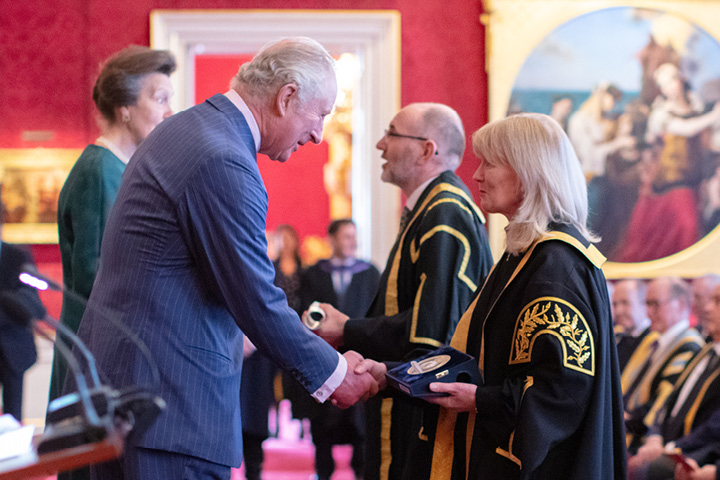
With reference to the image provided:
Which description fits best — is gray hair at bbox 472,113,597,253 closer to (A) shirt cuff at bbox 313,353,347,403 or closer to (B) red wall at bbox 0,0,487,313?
(A) shirt cuff at bbox 313,353,347,403

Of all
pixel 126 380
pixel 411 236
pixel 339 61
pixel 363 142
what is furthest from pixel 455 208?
pixel 339 61

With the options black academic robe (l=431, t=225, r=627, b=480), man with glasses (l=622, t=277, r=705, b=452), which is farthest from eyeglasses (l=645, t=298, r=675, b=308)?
black academic robe (l=431, t=225, r=627, b=480)

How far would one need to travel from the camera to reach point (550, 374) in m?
2.18

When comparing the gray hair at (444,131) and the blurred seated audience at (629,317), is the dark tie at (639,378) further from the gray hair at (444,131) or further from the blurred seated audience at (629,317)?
the gray hair at (444,131)

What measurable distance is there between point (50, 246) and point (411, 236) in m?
4.18

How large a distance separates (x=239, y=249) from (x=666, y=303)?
12.4 feet

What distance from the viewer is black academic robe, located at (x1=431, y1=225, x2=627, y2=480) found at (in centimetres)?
218

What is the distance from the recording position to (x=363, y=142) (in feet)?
21.5

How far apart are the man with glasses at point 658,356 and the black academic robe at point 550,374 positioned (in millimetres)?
2370

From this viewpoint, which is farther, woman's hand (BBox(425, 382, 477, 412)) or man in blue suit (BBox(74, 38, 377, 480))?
woman's hand (BBox(425, 382, 477, 412))

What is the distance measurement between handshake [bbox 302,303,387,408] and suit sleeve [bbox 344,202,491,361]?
0.08 metres

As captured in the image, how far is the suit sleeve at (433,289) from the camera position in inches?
119

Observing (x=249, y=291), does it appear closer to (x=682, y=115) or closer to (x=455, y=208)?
(x=455, y=208)

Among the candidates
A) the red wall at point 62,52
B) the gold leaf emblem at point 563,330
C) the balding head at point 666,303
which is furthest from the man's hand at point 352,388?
the red wall at point 62,52
